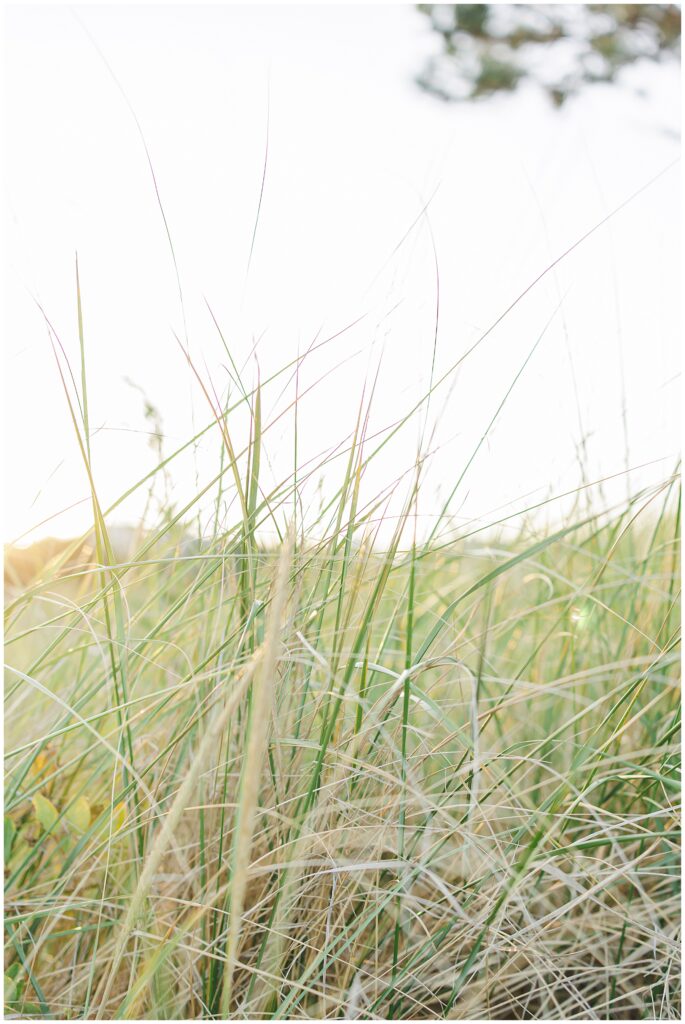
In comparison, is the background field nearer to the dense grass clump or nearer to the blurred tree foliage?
the dense grass clump

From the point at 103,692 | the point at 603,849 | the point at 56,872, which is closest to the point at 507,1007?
the point at 603,849

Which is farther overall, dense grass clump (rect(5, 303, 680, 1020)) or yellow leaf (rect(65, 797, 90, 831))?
yellow leaf (rect(65, 797, 90, 831))

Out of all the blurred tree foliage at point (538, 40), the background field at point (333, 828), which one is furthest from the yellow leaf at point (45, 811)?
the blurred tree foliage at point (538, 40)

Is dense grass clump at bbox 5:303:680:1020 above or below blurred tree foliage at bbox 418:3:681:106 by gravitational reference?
below

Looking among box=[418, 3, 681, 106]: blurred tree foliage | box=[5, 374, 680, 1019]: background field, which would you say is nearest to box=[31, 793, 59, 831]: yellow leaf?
box=[5, 374, 680, 1019]: background field

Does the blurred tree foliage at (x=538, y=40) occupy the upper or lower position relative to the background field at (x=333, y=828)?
upper

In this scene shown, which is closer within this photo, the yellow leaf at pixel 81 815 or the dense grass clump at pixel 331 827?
the dense grass clump at pixel 331 827

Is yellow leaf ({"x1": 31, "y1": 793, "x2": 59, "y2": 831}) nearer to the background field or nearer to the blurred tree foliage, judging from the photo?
the background field

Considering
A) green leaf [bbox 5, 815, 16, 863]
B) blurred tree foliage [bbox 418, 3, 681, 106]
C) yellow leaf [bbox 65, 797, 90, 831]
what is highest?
blurred tree foliage [bbox 418, 3, 681, 106]

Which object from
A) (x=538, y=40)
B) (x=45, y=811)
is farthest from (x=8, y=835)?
(x=538, y=40)

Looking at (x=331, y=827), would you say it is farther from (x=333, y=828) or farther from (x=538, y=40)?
(x=538, y=40)

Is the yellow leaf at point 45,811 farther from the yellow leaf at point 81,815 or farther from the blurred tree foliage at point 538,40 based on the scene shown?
the blurred tree foliage at point 538,40

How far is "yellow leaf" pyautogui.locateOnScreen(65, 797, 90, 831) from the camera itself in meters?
0.82

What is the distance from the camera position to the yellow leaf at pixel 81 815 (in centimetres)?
82
